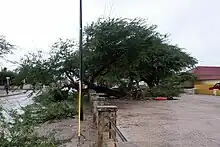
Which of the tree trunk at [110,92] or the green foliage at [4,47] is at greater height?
the green foliage at [4,47]

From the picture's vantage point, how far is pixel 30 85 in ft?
81.1

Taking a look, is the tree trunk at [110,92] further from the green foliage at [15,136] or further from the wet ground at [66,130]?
the green foliage at [15,136]

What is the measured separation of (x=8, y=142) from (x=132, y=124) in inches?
214

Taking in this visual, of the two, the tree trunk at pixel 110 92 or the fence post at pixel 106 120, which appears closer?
the fence post at pixel 106 120

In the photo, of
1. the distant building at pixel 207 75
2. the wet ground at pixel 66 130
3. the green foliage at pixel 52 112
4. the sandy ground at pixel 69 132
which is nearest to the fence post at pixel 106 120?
the sandy ground at pixel 69 132

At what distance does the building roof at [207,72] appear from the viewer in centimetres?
5681

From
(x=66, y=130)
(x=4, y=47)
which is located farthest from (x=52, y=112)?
(x=4, y=47)

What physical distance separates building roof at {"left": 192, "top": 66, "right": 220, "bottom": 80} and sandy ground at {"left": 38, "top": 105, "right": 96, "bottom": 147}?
44324 mm

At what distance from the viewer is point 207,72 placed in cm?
5928

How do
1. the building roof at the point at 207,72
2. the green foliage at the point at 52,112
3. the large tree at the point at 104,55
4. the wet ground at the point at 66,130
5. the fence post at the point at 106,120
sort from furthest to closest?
the building roof at the point at 207,72, the large tree at the point at 104,55, the green foliage at the point at 52,112, the wet ground at the point at 66,130, the fence post at the point at 106,120

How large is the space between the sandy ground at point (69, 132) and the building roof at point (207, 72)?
4432cm

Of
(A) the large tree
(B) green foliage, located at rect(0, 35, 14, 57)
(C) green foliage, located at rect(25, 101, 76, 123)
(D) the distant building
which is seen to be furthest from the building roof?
(B) green foliage, located at rect(0, 35, 14, 57)

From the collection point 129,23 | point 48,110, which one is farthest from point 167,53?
point 48,110

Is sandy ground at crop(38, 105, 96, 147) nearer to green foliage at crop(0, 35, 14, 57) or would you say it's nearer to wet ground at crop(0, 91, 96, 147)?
wet ground at crop(0, 91, 96, 147)
